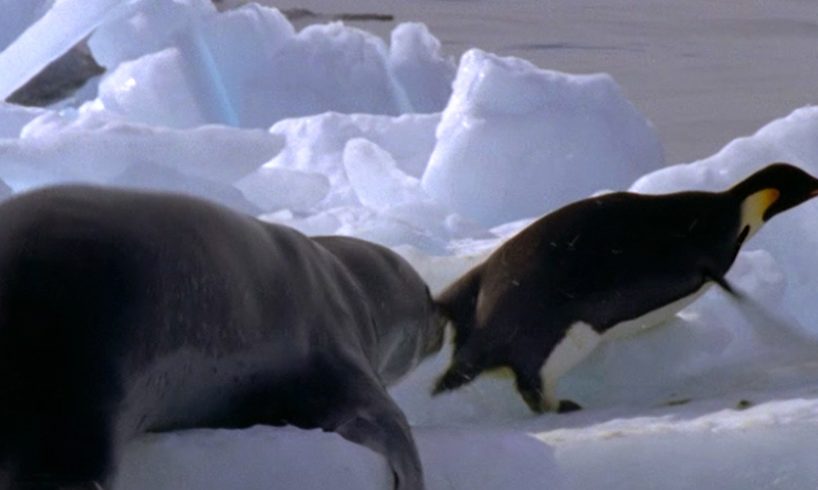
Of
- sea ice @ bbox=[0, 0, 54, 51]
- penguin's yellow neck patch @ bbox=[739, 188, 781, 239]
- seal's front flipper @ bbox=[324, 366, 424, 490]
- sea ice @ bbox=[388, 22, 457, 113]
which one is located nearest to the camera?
seal's front flipper @ bbox=[324, 366, 424, 490]

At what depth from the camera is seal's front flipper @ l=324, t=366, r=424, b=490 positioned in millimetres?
1659

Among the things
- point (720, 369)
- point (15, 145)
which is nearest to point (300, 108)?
point (15, 145)

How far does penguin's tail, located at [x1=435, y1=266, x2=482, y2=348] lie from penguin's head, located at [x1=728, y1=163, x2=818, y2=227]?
560 millimetres

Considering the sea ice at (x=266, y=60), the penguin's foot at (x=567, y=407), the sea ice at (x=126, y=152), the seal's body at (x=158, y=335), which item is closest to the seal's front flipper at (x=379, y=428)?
the seal's body at (x=158, y=335)

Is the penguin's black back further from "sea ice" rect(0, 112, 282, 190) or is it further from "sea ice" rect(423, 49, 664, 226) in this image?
"sea ice" rect(423, 49, 664, 226)

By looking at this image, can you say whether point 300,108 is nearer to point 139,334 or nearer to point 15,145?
point 15,145

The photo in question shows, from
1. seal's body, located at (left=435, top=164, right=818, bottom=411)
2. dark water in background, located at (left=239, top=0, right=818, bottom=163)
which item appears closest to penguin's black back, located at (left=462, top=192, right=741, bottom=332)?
seal's body, located at (left=435, top=164, right=818, bottom=411)

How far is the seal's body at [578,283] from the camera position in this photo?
9.34 ft

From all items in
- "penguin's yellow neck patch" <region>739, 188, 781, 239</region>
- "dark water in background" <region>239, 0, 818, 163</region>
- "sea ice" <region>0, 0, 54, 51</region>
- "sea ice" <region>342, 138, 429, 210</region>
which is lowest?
"dark water in background" <region>239, 0, 818, 163</region>

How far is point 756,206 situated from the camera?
10.3 ft

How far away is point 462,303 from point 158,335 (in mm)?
1413

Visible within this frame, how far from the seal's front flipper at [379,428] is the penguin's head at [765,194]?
4.98ft

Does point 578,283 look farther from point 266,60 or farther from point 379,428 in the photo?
point 266,60

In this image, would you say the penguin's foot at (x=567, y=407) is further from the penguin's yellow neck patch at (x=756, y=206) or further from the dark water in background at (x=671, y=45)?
the dark water in background at (x=671, y=45)
